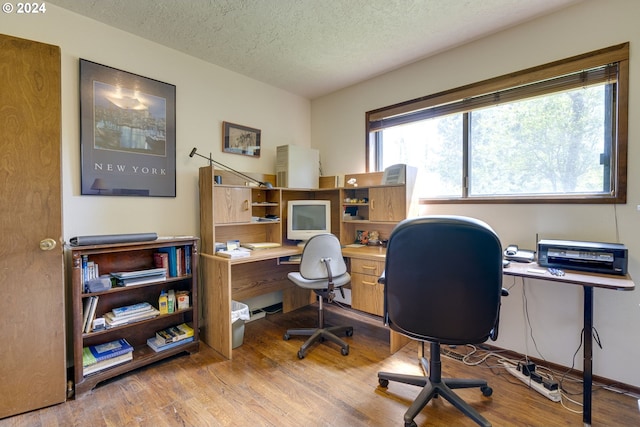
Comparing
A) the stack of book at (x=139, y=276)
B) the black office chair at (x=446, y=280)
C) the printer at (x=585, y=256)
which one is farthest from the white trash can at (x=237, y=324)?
the printer at (x=585, y=256)

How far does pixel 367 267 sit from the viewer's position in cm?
245

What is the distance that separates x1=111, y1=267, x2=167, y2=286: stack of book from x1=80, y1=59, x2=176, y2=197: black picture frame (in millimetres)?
644

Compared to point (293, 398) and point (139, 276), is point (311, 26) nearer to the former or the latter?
point (139, 276)

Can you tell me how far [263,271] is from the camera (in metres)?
3.09

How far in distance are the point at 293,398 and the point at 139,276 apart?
1375mm

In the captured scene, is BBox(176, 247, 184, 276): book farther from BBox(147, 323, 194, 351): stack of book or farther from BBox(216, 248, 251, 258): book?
BBox(147, 323, 194, 351): stack of book

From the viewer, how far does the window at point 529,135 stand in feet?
6.27

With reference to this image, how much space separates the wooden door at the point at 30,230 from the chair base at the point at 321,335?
1.52 metres

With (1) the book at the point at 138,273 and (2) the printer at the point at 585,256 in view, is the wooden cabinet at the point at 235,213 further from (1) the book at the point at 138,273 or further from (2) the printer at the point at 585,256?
(2) the printer at the point at 585,256

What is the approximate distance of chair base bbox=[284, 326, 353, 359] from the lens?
7.50ft

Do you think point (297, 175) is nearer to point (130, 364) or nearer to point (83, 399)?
point (130, 364)

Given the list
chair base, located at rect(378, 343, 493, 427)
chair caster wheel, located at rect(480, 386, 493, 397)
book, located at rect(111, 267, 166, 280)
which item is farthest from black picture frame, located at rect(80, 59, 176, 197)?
chair caster wheel, located at rect(480, 386, 493, 397)

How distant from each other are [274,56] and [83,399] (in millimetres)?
2974

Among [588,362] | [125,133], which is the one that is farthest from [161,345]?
[588,362]
